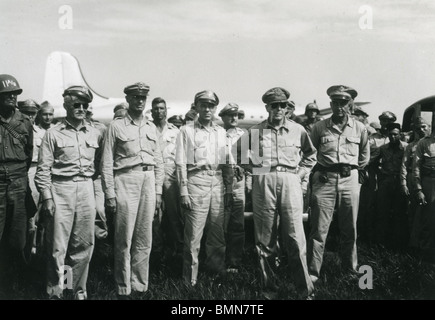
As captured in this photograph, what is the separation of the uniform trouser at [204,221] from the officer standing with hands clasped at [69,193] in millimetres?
1188

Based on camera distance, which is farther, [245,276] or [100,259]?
[100,259]

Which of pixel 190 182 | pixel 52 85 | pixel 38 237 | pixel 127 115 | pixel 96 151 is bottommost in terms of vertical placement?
pixel 38 237

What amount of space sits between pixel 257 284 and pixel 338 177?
1752mm

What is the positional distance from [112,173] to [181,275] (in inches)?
70.0

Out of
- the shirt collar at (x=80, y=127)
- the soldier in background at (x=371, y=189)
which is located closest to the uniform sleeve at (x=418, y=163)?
the soldier in background at (x=371, y=189)

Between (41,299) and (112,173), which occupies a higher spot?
(112,173)

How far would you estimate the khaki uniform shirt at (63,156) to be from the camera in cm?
490

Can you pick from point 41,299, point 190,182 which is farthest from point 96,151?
point 41,299

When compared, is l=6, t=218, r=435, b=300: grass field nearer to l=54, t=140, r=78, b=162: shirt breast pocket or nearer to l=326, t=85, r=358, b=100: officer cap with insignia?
l=54, t=140, r=78, b=162: shirt breast pocket

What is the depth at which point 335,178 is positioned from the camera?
5.90 m

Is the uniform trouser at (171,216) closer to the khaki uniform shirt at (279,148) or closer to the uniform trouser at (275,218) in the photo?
the khaki uniform shirt at (279,148)

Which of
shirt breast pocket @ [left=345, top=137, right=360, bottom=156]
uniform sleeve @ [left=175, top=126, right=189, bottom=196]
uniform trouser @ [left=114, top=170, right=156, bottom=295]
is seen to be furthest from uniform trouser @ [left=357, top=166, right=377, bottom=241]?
uniform trouser @ [left=114, top=170, right=156, bottom=295]
